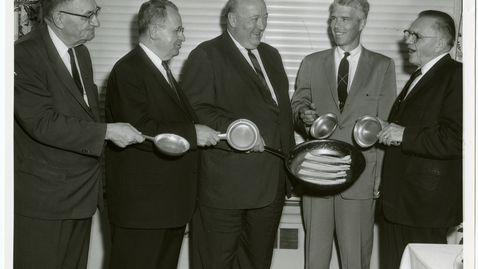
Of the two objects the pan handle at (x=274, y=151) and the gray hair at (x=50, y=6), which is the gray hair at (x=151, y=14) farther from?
the pan handle at (x=274, y=151)

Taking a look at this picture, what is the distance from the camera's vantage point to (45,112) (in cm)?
242

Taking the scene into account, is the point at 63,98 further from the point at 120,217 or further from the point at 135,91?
the point at 120,217

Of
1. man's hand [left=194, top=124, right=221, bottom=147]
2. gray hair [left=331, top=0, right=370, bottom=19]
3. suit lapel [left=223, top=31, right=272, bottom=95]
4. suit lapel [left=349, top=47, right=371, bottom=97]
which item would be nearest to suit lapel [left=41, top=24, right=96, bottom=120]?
man's hand [left=194, top=124, right=221, bottom=147]

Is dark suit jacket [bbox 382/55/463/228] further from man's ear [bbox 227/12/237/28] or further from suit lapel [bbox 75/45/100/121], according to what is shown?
suit lapel [bbox 75/45/100/121]

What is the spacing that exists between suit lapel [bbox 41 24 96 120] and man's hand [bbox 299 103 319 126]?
4.41 ft

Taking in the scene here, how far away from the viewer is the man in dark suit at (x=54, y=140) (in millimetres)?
2414

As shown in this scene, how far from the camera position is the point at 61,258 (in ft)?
8.52

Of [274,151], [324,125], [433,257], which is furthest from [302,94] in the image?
[433,257]

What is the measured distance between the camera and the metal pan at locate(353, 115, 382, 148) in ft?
10.2

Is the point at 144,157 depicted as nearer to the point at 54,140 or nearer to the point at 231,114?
the point at 54,140

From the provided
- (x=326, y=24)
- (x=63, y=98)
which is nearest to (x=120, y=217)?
(x=63, y=98)

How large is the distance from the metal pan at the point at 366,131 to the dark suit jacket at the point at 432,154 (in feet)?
0.64

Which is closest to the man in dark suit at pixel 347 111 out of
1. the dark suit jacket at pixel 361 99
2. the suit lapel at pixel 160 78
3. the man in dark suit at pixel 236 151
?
the dark suit jacket at pixel 361 99
